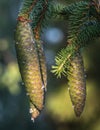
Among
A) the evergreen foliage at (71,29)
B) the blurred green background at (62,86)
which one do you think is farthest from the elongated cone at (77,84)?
the blurred green background at (62,86)

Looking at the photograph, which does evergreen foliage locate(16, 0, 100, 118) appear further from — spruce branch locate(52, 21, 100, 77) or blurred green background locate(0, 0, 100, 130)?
blurred green background locate(0, 0, 100, 130)

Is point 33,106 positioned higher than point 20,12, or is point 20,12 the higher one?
point 20,12

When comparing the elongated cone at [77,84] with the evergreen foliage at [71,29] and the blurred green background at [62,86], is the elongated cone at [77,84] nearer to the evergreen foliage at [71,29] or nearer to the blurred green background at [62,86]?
the evergreen foliage at [71,29]

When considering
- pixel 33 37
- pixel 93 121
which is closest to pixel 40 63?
pixel 33 37

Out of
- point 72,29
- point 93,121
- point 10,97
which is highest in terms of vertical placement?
point 72,29

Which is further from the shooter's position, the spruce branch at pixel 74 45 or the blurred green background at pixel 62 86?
the blurred green background at pixel 62 86

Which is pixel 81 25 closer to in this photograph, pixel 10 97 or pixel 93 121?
pixel 93 121

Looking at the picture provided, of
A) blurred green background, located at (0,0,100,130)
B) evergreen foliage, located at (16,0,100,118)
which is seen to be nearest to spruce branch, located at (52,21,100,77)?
evergreen foliage, located at (16,0,100,118)
